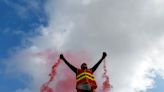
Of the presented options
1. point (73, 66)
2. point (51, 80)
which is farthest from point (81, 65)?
point (51, 80)

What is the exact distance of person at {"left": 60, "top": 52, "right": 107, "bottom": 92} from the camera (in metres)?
32.9

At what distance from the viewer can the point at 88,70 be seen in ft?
111

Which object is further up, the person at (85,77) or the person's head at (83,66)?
the person's head at (83,66)

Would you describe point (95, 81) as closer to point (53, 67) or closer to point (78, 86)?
point (78, 86)

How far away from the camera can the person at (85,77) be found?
32.9 m

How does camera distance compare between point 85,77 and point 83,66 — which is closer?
point 85,77

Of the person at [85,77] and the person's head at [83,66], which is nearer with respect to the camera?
the person at [85,77]

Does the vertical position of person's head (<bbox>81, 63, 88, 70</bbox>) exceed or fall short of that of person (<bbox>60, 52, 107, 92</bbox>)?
it exceeds it

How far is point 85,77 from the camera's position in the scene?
109ft

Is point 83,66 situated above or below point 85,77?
above

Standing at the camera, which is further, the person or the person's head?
Answer: the person's head

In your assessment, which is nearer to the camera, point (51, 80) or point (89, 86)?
point (89, 86)

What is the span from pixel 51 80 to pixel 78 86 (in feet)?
10.3

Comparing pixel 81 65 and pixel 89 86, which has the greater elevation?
pixel 81 65
